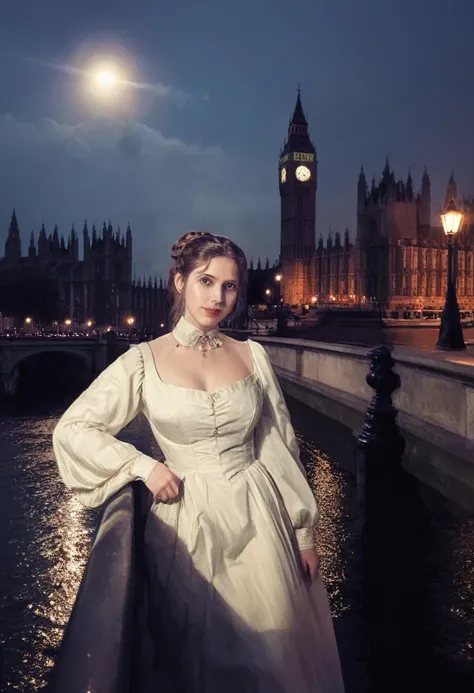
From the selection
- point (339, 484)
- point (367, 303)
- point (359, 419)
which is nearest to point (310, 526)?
point (339, 484)

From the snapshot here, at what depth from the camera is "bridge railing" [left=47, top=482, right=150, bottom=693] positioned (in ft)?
4.00

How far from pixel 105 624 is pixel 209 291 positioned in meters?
1.36

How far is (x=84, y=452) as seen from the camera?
212 centimetres

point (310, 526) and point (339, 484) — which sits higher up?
point (310, 526)

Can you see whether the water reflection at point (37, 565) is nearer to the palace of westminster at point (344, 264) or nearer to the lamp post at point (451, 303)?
the lamp post at point (451, 303)

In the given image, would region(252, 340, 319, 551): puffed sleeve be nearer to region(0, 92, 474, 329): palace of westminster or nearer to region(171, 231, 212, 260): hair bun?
region(171, 231, 212, 260): hair bun

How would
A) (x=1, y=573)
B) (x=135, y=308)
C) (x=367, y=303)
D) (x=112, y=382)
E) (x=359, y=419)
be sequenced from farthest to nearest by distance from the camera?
(x=135, y=308), (x=367, y=303), (x=359, y=419), (x=1, y=573), (x=112, y=382)

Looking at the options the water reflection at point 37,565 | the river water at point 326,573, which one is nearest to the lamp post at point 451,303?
the river water at point 326,573

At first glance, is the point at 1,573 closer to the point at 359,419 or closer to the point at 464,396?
the point at 464,396

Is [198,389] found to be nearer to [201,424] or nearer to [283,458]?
[201,424]

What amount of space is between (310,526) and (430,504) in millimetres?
→ 3428

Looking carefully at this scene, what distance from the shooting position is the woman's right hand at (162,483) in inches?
82.2

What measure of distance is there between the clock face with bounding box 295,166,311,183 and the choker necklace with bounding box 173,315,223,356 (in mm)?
96951

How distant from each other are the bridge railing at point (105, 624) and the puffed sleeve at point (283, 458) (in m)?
0.61
